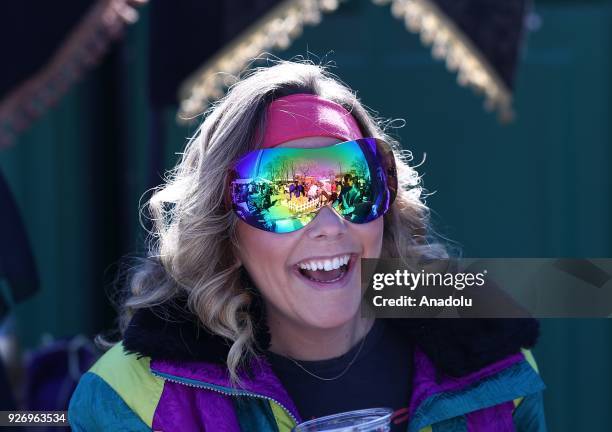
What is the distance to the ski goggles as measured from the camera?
1.89 meters

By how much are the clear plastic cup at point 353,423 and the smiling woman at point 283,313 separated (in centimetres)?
33

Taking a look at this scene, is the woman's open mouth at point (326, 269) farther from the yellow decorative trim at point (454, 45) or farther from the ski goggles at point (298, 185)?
the yellow decorative trim at point (454, 45)

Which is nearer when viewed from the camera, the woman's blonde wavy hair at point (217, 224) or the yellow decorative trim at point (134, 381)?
the yellow decorative trim at point (134, 381)

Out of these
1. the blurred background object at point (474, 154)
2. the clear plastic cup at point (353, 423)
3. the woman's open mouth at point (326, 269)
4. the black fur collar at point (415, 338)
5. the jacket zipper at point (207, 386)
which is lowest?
the clear plastic cup at point (353, 423)

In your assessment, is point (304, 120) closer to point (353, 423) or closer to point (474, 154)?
point (353, 423)

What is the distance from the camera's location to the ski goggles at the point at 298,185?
6.19 ft

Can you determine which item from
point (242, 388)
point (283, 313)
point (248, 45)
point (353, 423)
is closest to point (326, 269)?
point (283, 313)

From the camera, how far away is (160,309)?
2.00 meters

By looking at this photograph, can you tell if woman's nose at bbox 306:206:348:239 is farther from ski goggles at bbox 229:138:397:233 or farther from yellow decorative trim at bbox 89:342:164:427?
yellow decorative trim at bbox 89:342:164:427

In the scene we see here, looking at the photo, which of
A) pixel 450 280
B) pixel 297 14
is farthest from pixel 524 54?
pixel 450 280

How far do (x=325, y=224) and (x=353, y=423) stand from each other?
49cm

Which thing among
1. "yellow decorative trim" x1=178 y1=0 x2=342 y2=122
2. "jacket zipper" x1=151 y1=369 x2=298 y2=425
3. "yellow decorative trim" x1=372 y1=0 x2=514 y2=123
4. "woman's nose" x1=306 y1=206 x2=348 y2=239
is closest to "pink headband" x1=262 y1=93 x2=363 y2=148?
"woman's nose" x1=306 y1=206 x2=348 y2=239

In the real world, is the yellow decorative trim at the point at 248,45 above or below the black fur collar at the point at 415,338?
above

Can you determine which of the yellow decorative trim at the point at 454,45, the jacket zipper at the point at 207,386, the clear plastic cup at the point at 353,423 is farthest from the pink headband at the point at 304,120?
the yellow decorative trim at the point at 454,45
